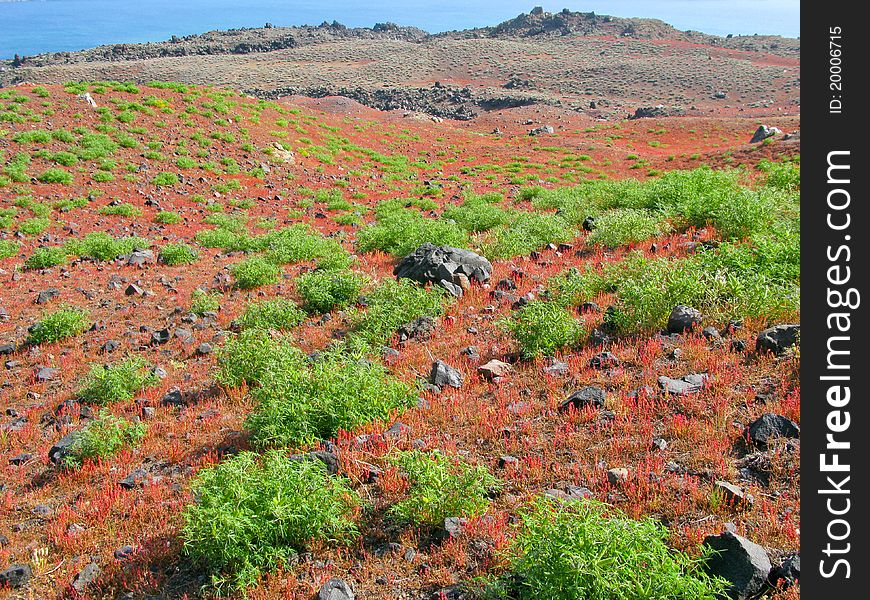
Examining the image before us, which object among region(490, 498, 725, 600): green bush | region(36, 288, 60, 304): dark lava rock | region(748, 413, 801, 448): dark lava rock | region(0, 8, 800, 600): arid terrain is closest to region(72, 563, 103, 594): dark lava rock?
region(0, 8, 800, 600): arid terrain

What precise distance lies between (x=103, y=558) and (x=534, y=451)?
3380 mm

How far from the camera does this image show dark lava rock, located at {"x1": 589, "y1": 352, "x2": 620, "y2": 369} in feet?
20.4

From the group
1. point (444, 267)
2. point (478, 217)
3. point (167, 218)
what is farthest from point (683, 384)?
point (167, 218)

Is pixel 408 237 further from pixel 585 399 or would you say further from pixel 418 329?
pixel 585 399

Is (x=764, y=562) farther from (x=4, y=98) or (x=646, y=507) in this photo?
(x=4, y=98)

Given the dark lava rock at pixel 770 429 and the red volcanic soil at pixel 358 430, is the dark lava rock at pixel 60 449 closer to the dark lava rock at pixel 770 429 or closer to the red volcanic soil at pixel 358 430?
the red volcanic soil at pixel 358 430

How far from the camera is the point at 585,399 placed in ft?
17.7

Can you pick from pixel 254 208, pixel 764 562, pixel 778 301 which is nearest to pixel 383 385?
pixel 764 562

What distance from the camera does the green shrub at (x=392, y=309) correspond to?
25.9 feet

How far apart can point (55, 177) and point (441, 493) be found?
65.9 feet

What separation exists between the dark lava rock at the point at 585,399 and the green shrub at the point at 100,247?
1260cm

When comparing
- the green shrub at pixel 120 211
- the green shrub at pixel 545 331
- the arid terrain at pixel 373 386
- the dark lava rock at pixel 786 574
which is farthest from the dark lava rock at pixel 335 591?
the green shrub at pixel 120 211

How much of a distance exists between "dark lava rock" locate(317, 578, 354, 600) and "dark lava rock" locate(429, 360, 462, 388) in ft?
9.76

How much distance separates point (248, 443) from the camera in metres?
5.48
